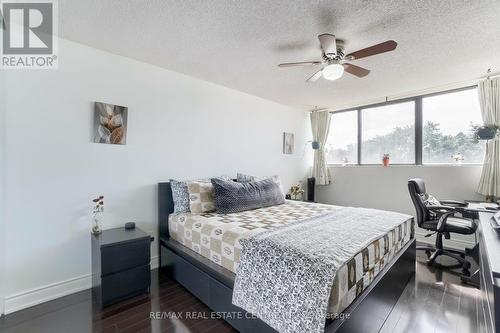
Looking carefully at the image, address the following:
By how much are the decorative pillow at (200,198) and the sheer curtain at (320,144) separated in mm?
2900

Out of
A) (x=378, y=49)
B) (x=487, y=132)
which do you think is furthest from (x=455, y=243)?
(x=378, y=49)

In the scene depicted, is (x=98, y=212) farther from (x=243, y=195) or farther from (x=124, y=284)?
(x=243, y=195)

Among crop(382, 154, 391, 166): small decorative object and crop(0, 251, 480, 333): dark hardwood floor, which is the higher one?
crop(382, 154, 391, 166): small decorative object

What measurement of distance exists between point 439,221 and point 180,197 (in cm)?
311

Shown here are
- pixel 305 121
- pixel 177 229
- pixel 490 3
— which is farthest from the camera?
pixel 305 121

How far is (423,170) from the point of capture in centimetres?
379

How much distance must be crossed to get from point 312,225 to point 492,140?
9.93 feet

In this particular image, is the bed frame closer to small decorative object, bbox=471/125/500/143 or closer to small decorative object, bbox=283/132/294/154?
small decorative object, bbox=471/125/500/143

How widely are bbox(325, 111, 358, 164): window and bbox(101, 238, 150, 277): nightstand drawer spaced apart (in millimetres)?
4116

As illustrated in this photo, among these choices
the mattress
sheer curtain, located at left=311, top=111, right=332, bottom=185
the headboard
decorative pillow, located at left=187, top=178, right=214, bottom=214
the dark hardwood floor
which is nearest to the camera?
the mattress

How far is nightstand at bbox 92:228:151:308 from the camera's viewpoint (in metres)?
1.98

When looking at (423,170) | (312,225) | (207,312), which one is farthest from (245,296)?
(423,170)

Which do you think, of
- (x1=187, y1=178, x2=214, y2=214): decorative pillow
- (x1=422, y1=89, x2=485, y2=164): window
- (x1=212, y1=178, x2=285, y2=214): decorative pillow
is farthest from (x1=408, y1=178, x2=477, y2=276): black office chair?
(x1=187, y1=178, x2=214, y2=214): decorative pillow

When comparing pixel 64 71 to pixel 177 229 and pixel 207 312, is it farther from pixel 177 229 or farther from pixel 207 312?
pixel 207 312
